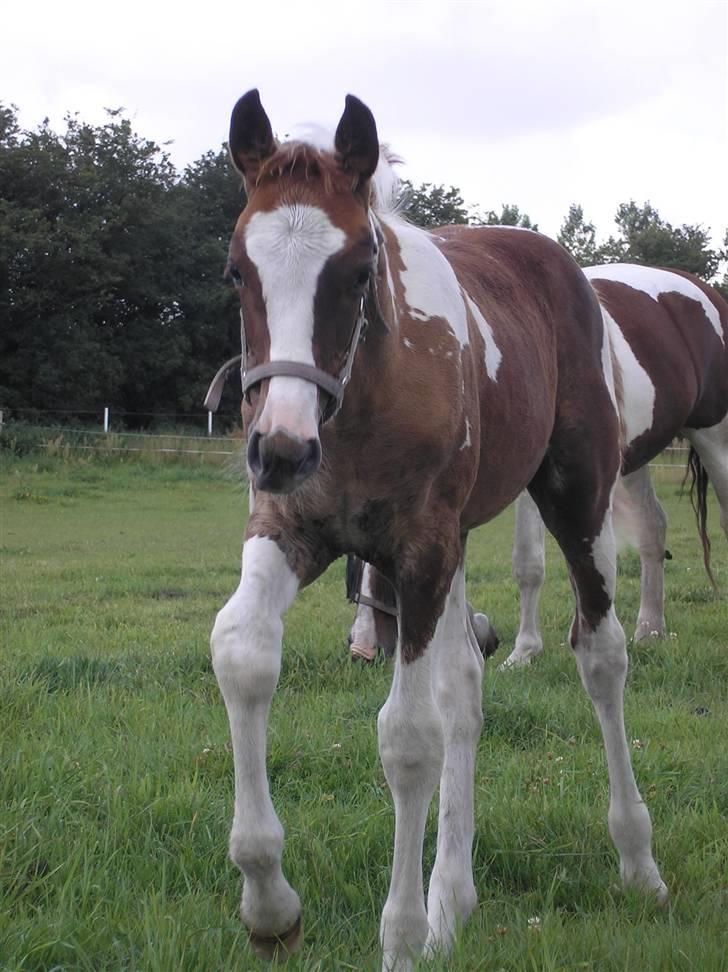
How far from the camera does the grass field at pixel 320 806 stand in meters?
2.56

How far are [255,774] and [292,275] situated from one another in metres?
1.17

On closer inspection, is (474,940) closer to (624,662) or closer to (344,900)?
(344,900)

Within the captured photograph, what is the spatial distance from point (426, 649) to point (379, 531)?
0.33 m

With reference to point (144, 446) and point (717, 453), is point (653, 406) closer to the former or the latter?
point (717, 453)

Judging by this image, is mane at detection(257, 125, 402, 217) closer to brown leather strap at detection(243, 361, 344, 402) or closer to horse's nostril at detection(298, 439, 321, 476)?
brown leather strap at detection(243, 361, 344, 402)

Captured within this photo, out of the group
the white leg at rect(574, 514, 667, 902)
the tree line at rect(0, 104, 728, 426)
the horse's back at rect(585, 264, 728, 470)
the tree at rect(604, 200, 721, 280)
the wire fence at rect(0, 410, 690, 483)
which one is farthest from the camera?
the tree at rect(604, 200, 721, 280)

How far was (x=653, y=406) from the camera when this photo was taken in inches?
250

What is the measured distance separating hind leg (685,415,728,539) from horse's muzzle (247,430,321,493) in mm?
5632

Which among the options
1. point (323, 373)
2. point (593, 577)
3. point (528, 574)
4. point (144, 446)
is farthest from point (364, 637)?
point (144, 446)

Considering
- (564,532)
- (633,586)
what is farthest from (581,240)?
(564,532)

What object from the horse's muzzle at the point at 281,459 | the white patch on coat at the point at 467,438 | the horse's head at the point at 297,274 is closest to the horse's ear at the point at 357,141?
the horse's head at the point at 297,274

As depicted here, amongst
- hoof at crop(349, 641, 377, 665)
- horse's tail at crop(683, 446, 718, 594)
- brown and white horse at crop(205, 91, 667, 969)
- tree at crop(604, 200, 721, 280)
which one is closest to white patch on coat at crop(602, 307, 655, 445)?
horse's tail at crop(683, 446, 718, 594)

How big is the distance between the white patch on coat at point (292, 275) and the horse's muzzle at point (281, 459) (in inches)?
3.0

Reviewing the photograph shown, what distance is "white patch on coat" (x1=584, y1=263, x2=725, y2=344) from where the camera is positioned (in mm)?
6895
